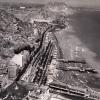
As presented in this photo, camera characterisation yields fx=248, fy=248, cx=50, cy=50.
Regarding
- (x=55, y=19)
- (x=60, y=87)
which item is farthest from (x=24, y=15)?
(x=60, y=87)

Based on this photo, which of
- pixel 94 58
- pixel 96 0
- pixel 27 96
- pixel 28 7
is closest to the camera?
pixel 27 96

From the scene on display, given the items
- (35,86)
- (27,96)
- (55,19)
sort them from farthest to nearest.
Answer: (55,19), (35,86), (27,96)

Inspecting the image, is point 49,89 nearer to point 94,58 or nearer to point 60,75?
point 60,75

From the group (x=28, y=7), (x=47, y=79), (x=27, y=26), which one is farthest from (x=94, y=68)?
(x=28, y=7)

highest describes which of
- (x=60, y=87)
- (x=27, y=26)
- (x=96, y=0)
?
(x=96, y=0)

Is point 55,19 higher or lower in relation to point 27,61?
higher

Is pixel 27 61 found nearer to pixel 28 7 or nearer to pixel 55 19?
pixel 55 19

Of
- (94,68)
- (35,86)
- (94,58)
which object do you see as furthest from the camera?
(94,58)

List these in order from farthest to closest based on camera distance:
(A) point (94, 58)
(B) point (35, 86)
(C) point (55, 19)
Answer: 1. (C) point (55, 19)
2. (A) point (94, 58)
3. (B) point (35, 86)

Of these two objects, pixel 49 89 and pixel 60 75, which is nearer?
pixel 49 89
